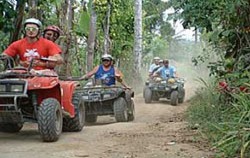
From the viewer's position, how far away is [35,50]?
7.56 metres

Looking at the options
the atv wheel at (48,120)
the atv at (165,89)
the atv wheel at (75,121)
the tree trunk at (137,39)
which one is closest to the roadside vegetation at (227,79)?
the atv wheel at (75,121)

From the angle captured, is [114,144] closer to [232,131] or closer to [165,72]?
[232,131]

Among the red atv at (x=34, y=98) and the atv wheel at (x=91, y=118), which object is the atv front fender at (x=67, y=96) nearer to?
the red atv at (x=34, y=98)

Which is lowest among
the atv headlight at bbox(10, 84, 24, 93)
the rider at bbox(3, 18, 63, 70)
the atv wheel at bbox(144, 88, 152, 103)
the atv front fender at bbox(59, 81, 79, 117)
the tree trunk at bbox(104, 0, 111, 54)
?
the atv wheel at bbox(144, 88, 152, 103)

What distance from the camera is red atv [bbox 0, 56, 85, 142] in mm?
6855

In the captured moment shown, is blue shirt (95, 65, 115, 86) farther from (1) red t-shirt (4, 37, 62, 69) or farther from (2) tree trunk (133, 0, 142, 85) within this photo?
(2) tree trunk (133, 0, 142, 85)

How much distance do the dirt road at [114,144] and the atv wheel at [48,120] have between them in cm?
11

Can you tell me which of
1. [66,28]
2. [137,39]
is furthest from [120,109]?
[137,39]

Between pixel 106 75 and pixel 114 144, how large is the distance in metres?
4.69

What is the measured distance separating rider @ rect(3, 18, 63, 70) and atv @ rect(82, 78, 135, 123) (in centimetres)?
306

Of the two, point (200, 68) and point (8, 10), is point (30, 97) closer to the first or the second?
point (8, 10)

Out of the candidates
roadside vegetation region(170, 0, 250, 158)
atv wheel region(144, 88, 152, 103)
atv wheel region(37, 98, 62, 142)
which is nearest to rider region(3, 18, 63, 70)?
atv wheel region(37, 98, 62, 142)

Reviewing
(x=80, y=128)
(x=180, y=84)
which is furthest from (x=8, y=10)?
(x=180, y=84)

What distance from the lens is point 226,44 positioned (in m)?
9.69
